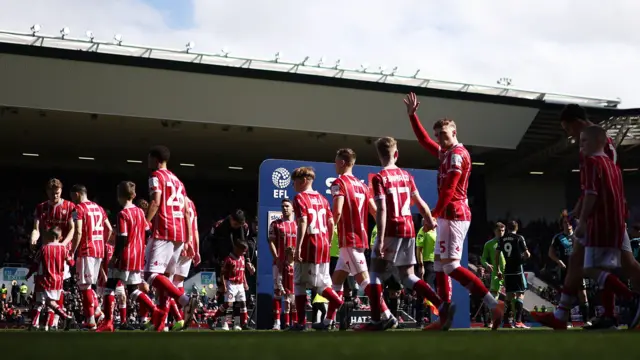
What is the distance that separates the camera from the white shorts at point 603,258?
21.5ft

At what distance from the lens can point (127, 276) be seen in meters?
9.25

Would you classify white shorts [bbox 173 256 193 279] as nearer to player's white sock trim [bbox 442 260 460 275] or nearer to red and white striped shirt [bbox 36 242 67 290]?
red and white striped shirt [bbox 36 242 67 290]

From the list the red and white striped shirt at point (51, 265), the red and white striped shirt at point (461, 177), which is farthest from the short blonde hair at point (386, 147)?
the red and white striped shirt at point (51, 265)

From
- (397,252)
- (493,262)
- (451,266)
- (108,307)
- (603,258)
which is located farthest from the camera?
(493,262)

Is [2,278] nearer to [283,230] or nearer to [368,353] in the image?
[283,230]

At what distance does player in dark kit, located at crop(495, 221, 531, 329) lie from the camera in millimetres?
14148

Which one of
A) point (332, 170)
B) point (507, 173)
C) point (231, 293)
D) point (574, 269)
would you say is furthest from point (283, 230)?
point (507, 173)

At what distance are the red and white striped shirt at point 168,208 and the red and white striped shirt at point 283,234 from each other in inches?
169

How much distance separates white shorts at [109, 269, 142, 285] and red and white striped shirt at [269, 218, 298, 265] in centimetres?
386

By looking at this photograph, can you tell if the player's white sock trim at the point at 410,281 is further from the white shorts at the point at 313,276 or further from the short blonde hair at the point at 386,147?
the white shorts at the point at 313,276

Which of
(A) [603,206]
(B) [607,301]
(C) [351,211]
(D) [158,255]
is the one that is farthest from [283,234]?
(A) [603,206]

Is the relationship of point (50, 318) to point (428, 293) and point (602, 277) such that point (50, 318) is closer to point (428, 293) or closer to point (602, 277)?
point (428, 293)

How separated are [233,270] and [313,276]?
16.3 ft

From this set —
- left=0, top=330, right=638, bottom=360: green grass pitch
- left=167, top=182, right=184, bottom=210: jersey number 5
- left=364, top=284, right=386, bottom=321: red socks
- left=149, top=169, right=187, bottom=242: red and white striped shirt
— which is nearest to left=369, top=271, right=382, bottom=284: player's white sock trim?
left=364, top=284, right=386, bottom=321: red socks
